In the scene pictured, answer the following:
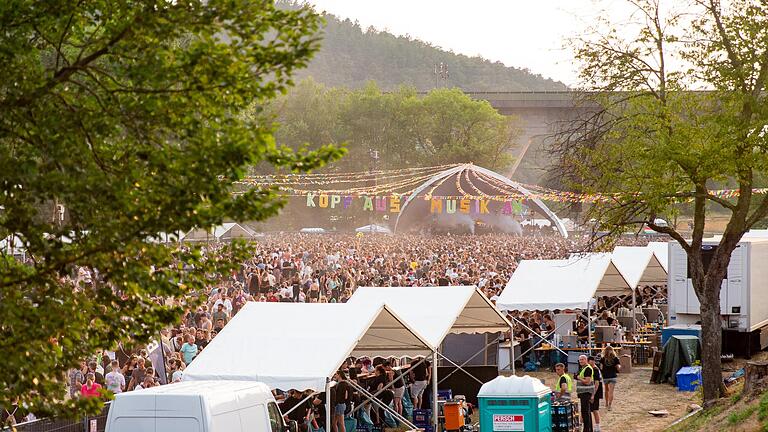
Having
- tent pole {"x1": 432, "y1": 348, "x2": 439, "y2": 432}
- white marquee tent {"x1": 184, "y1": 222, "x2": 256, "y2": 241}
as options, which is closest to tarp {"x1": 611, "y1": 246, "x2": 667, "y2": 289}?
white marquee tent {"x1": 184, "y1": 222, "x2": 256, "y2": 241}

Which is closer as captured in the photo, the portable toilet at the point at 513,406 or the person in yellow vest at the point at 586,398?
the portable toilet at the point at 513,406

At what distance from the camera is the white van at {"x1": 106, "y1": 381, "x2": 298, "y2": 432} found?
35.8 ft

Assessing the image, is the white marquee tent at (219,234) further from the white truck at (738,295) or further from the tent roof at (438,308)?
the white truck at (738,295)

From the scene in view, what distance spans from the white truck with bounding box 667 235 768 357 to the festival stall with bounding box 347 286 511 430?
242 inches

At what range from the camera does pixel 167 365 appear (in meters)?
19.5

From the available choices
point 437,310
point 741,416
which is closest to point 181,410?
point 741,416

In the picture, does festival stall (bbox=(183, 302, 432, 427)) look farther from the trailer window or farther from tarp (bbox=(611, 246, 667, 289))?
tarp (bbox=(611, 246, 667, 289))

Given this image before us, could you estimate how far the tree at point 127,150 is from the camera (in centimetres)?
619

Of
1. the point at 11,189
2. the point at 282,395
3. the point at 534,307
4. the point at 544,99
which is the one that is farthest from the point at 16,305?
the point at 544,99

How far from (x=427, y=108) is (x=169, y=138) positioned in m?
98.7

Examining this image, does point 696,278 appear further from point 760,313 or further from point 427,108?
point 427,108

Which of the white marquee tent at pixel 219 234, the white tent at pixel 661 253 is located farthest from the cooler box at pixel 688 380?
the white tent at pixel 661 253

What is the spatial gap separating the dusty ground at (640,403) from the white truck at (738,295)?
1935 mm

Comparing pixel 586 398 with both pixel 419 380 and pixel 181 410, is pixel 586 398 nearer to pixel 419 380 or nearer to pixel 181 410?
pixel 419 380
